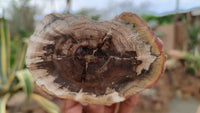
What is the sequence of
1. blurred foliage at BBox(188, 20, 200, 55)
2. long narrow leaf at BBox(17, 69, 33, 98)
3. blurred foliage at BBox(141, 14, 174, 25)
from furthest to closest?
blurred foliage at BBox(141, 14, 174, 25) < blurred foliage at BBox(188, 20, 200, 55) < long narrow leaf at BBox(17, 69, 33, 98)

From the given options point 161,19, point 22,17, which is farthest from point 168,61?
point 22,17

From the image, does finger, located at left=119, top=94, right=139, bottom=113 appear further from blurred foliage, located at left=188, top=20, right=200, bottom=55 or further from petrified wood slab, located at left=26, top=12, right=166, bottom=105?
blurred foliage, located at left=188, top=20, right=200, bottom=55

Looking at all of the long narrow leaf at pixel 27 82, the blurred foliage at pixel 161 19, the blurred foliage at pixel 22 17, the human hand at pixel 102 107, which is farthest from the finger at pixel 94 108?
the blurred foliage at pixel 161 19

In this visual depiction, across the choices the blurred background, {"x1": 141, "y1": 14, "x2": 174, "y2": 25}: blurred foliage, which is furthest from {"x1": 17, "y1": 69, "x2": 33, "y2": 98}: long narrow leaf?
{"x1": 141, "y1": 14, "x2": 174, "y2": 25}: blurred foliage

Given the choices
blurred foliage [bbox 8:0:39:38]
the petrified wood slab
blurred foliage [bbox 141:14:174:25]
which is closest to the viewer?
the petrified wood slab

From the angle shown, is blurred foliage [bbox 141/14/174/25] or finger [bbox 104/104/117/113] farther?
blurred foliage [bbox 141/14/174/25]

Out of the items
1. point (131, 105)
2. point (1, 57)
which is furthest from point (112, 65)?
point (1, 57)

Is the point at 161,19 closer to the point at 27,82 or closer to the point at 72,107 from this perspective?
the point at 27,82

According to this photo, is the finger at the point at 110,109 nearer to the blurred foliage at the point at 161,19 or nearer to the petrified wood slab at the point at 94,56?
the petrified wood slab at the point at 94,56
